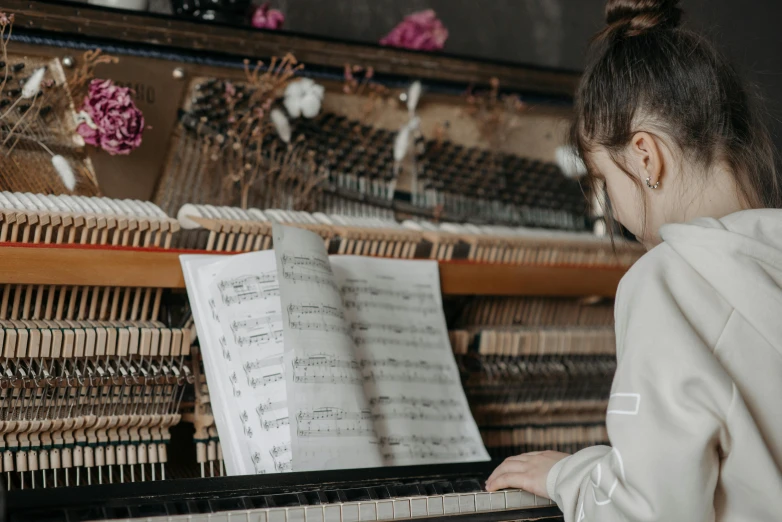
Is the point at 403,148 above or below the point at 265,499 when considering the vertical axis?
above

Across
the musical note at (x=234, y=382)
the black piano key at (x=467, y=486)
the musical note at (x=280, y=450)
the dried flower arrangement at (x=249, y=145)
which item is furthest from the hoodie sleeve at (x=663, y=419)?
the dried flower arrangement at (x=249, y=145)

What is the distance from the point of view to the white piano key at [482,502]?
185cm

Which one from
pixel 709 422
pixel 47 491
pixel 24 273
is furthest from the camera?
pixel 24 273

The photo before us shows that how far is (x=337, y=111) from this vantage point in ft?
9.68

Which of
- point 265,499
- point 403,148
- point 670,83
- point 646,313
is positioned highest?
point 403,148

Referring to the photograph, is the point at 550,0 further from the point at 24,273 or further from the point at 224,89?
the point at 24,273

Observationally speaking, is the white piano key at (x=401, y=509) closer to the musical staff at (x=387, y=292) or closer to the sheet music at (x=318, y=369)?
the sheet music at (x=318, y=369)

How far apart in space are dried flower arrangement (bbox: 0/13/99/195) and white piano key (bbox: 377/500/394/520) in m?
1.27

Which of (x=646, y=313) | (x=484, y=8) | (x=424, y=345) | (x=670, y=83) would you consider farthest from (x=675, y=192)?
(x=484, y=8)

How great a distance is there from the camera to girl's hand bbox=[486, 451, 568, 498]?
6.05 feet

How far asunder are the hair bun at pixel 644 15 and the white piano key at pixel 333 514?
116cm

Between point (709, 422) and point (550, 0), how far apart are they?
10.6ft

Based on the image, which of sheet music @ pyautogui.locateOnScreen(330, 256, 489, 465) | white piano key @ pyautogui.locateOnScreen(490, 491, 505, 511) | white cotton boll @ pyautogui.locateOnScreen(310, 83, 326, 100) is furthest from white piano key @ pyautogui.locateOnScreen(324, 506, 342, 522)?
white cotton boll @ pyautogui.locateOnScreen(310, 83, 326, 100)

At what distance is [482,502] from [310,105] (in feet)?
4.78
